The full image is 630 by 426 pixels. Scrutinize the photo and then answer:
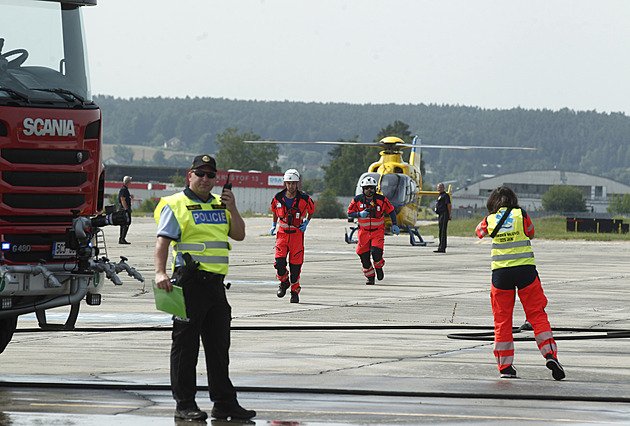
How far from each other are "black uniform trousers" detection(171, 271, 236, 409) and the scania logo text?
2186 mm

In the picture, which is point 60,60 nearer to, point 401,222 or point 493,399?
point 493,399

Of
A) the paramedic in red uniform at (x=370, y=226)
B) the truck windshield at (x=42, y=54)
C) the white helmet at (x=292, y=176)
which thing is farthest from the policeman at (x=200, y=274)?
the paramedic in red uniform at (x=370, y=226)

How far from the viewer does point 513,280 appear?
931cm

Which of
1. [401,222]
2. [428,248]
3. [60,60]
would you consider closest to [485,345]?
[60,60]

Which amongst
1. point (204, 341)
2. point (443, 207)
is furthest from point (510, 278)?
point (443, 207)

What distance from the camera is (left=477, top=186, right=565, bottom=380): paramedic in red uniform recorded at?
29.6ft

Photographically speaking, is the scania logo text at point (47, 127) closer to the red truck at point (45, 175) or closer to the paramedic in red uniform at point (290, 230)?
the red truck at point (45, 175)

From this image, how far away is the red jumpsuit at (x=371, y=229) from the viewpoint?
1928cm

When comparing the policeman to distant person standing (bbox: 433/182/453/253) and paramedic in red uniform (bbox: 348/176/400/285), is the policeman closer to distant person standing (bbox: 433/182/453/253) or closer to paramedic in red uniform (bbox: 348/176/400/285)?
paramedic in red uniform (bbox: 348/176/400/285)

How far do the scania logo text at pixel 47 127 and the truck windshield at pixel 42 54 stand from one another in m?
0.20

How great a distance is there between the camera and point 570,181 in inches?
7343

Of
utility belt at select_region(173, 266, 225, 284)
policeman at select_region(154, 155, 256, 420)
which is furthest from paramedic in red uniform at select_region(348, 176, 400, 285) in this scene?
utility belt at select_region(173, 266, 225, 284)

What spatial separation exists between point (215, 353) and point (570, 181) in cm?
18612

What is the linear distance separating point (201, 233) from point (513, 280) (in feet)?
11.3
